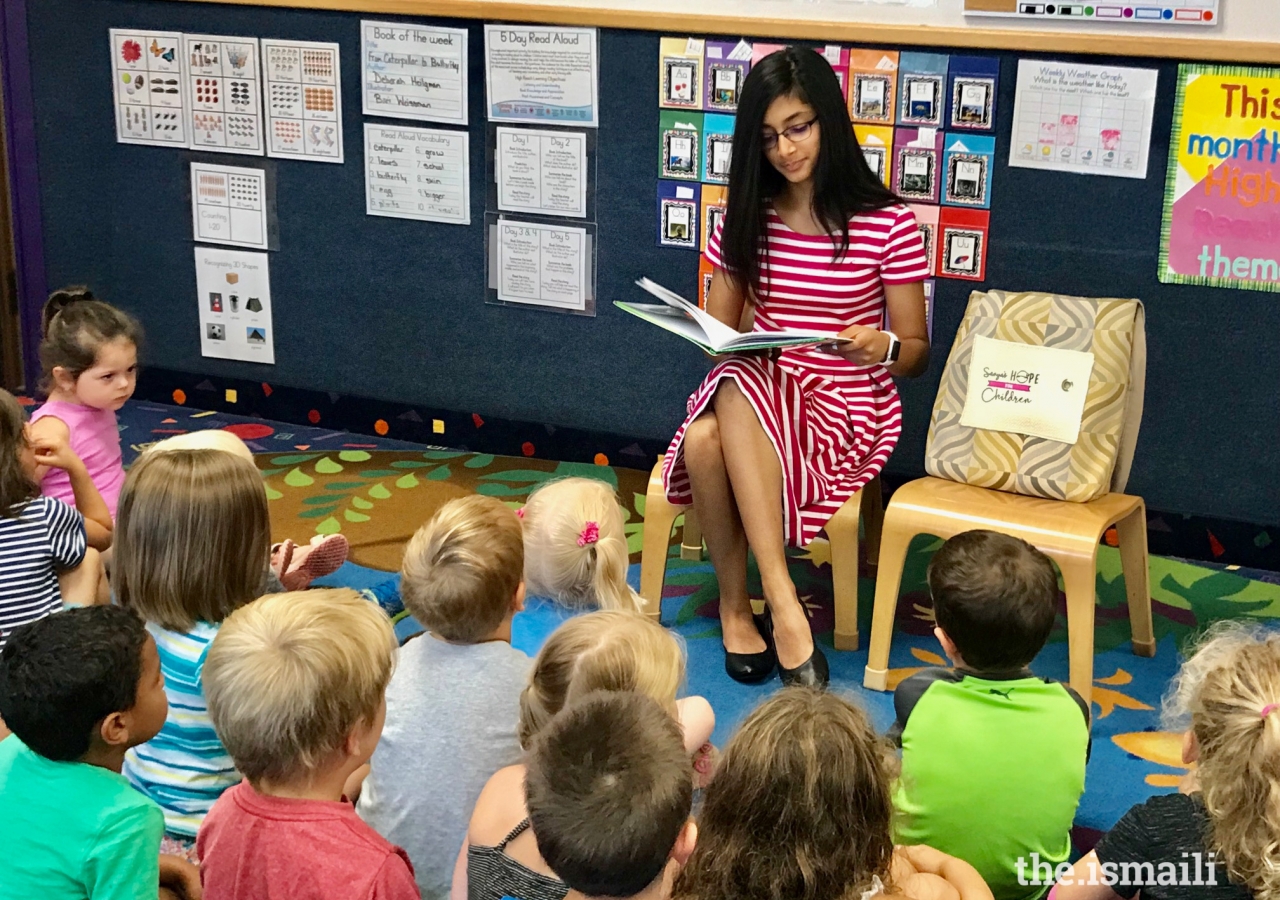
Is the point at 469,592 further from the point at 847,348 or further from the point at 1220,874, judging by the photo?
the point at 847,348

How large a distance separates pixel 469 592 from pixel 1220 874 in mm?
913

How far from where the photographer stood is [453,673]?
5.76ft

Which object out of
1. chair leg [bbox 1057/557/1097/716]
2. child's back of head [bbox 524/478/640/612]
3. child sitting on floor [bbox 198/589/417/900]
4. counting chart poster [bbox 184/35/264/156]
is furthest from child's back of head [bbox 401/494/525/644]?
counting chart poster [bbox 184/35/264/156]

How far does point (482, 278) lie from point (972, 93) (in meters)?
1.39

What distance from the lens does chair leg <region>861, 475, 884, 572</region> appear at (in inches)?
117

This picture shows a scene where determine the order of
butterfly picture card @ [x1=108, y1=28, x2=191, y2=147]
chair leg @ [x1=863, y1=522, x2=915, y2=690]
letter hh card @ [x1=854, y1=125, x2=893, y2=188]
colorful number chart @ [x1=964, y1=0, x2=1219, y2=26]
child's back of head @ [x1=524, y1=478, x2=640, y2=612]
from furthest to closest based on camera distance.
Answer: butterfly picture card @ [x1=108, y1=28, x2=191, y2=147] < letter hh card @ [x1=854, y1=125, x2=893, y2=188] < colorful number chart @ [x1=964, y1=0, x2=1219, y2=26] < chair leg @ [x1=863, y1=522, x2=915, y2=690] < child's back of head @ [x1=524, y1=478, x2=640, y2=612]

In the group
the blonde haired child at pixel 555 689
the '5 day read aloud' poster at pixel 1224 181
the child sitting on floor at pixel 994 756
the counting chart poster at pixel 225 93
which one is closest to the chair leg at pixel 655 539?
the child sitting on floor at pixel 994 756

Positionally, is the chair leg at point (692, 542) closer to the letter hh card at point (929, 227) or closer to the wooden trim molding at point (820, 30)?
the letter hh card at point (929, 227)

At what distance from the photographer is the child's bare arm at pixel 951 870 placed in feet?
5.12

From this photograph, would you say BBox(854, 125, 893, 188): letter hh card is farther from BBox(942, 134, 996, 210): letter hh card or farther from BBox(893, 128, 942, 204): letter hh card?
BBox(942, 134, 996, 210): letter hh card

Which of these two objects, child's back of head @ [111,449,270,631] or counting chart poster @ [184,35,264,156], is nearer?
child's back of head @ [111,449,270,631]

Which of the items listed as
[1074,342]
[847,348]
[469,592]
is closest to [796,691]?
[469,592]

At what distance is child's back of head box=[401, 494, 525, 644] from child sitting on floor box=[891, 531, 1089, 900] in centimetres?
54

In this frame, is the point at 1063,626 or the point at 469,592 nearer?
the point at 469,592
